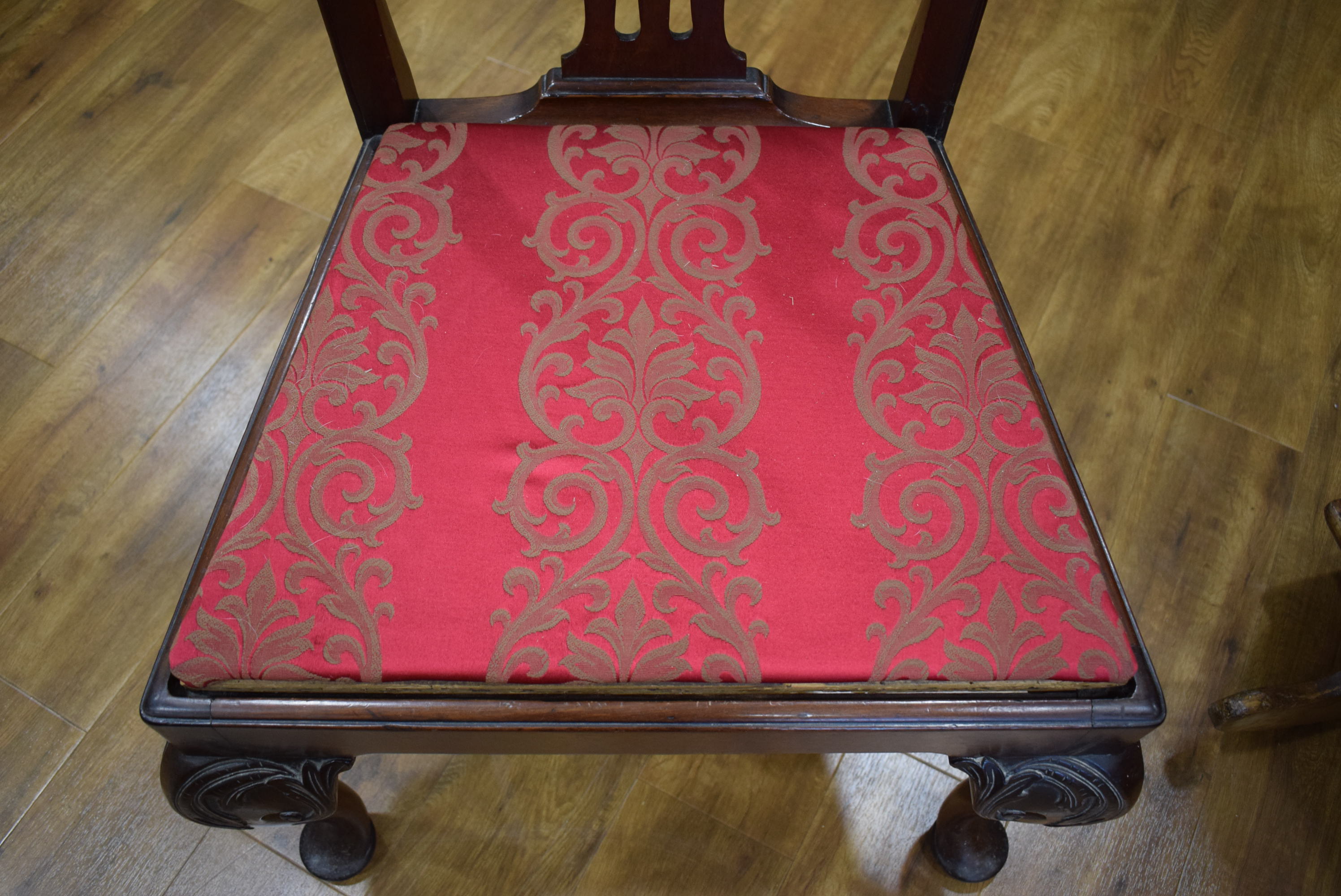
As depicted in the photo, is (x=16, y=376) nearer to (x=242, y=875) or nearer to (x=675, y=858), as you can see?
(x=242, y=875)

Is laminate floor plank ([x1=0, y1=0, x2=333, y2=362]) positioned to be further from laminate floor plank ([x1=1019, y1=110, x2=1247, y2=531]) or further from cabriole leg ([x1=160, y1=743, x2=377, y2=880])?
laminate floor plank ([x1=1019, y1=110, x2=1247, y2=531])

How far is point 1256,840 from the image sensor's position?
1003 mm

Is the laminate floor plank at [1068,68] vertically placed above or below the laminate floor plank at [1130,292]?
above

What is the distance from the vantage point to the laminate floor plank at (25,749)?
99 centimetres

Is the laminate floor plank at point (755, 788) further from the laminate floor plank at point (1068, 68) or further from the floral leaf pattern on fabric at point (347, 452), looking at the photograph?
the laminate floor plank at point (1068, 68)

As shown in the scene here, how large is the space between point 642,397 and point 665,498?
0.08 m

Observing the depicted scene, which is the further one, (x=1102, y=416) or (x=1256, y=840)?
(x=1102, y=416)

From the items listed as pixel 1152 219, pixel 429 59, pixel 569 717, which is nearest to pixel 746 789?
pixel 569 717

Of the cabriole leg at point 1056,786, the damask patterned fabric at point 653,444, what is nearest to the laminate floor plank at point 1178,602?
the cabriole leg at point 1056,786

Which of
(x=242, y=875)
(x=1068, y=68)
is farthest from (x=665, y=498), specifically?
(x=1068, y=68)

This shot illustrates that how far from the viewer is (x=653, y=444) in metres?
0.68

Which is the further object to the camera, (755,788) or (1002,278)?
(1002,278)

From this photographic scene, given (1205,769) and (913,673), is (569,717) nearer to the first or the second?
(913,673)

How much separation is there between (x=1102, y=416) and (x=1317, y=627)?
0.34 meters
